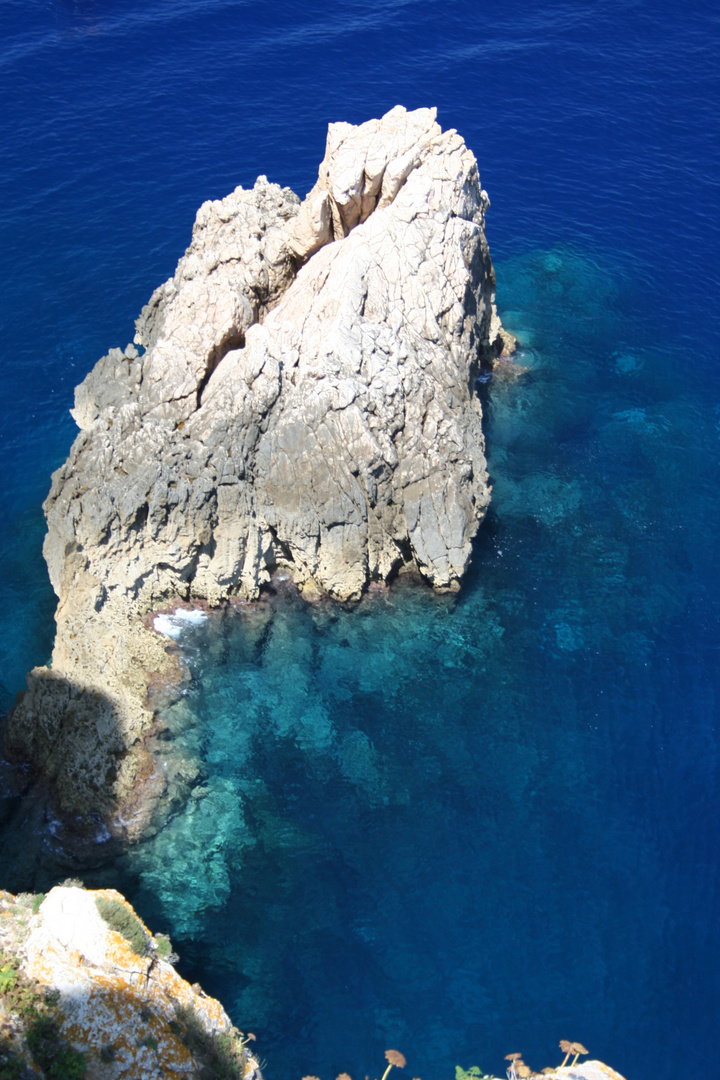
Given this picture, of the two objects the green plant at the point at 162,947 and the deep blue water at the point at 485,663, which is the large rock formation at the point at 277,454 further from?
the green plant at the point at 162,947

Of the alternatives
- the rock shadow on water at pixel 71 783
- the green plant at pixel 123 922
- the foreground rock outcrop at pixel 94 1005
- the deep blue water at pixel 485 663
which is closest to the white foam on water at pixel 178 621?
the deep blue water at pixel 485 663

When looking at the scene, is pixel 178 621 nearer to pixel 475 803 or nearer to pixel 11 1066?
pixel 475 803

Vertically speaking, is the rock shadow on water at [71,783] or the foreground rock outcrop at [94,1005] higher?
the foreground rock outcrop at [94,1005]

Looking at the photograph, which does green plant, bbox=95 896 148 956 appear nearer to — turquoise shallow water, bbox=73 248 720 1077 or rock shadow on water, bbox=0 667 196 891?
turquoise shallow water, bbox=73 248 720 1077

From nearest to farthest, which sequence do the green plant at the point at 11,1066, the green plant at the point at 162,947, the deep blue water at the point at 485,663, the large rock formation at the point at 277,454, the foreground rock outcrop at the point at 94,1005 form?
the green plant at the point at 11,1066, the foreground rock outcrop at the point at 94,1005, the green plant at the point at 162,947, the deep blue water at the point at 485,663, the large rock formation at the point at 277,454

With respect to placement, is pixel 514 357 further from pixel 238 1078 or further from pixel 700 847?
pixel 238 1078

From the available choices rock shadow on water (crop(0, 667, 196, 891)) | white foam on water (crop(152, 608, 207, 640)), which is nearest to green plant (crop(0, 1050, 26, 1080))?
rock shadow on water (crop(0, 667, 196, 891))
